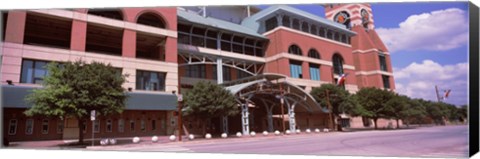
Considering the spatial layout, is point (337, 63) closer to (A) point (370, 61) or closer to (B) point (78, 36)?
(A) point (370, 61)

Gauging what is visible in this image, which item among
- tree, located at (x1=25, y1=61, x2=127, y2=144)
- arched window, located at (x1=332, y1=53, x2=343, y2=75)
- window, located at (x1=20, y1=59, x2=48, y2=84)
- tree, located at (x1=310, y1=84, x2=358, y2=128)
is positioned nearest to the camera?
tree, located at (x1=25, y1=61, x2=127, y2=144)

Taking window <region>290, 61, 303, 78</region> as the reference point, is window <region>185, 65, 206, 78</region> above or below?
below

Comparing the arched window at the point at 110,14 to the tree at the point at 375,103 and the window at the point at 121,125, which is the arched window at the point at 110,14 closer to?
the window at the point at 121,125

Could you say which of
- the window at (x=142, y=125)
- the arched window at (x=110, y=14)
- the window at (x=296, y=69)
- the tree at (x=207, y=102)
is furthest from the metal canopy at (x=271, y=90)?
the arched window at (x=110, y=14)

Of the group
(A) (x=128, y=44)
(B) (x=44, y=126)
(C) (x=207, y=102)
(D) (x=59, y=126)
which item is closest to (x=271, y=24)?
(A) (x=128, y=44)

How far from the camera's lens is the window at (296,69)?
4722 centimetres

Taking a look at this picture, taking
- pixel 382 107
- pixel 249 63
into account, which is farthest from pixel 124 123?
pixel 382 107

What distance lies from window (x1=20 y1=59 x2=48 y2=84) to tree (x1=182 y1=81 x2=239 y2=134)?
11.7 meters

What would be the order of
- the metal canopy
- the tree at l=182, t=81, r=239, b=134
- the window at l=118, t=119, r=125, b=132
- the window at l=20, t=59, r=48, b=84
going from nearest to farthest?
the window at l=20, t=59, r=48, b=84, the tree at l=182, t=81, r=239, b=134, the window at l=118, t=119, r=125, b=132, the metal canopy

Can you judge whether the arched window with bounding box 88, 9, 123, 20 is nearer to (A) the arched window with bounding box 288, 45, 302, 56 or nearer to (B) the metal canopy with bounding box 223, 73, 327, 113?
(B) the metal canopy with bounding box 223, 73, 327, 113

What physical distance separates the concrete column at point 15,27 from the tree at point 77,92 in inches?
257

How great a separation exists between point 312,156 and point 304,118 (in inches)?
1275

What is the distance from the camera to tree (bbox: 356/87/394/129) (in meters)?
43.5

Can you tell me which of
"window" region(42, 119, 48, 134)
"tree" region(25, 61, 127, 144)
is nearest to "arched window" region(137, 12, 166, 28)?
"tree" region(25, 61, 127, 144)
